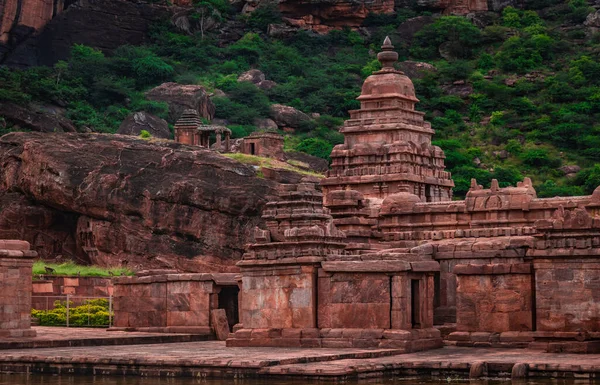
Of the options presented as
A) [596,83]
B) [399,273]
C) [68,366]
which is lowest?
[68,366]

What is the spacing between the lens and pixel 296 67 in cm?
10294

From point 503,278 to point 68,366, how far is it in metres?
8.98

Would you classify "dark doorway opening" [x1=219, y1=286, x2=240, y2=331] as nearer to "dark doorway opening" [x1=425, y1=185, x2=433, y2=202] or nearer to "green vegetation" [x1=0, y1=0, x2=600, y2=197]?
"dark doorway opening" [x1=425, y1=185, x2=433, y2=202]

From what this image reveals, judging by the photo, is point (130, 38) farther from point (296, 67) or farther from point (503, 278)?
point (503, 278)

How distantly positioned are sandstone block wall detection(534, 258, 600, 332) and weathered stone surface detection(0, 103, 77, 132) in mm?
53057

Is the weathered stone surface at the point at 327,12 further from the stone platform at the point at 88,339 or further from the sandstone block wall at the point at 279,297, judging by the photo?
the sandstone block wall at the point at 279,297

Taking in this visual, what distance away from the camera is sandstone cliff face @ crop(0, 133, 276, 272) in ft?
182

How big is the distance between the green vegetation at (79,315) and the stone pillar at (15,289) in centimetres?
623

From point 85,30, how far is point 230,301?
226ft

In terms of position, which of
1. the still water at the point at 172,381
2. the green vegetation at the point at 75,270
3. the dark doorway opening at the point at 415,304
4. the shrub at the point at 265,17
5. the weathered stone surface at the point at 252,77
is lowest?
the still water at the point at 172,381

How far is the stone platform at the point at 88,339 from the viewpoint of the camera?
29547mm

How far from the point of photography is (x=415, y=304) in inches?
1114

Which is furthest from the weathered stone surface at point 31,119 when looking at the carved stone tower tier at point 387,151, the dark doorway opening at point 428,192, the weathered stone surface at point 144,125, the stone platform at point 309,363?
the stone platform at point 309,363

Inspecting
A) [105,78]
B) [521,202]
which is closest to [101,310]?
[521,202]
